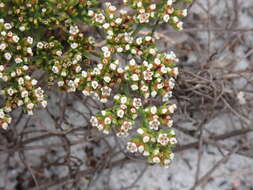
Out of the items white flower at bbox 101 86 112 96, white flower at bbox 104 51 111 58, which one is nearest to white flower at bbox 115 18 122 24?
white flower at bbox 104 51 111 58

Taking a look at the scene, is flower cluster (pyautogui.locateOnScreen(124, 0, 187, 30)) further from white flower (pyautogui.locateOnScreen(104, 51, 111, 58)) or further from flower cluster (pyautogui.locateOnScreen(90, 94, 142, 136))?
flower cluster (pyautogui.locateOnScreen(90, 94, 142, 136))

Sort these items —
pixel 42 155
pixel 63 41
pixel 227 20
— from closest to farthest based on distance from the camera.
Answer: pixel 63 41, pixel 42 155, pixel 227 20

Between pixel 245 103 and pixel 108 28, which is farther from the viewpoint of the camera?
pixel 245 103

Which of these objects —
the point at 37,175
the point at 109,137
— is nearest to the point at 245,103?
the point at 109,137

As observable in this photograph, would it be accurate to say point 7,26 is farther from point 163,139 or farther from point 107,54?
point 163,139

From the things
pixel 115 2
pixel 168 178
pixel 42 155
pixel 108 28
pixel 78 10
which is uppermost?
pixel 115 2

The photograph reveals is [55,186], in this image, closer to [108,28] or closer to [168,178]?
[168,178]

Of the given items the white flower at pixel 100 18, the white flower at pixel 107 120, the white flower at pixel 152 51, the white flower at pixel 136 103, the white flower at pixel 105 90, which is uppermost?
the white flower at pixel 100 18

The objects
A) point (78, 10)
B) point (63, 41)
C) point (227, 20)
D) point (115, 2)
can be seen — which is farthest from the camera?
point (227, 20)

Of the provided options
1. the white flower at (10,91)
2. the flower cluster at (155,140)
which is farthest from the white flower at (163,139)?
the white flower at (10,91)

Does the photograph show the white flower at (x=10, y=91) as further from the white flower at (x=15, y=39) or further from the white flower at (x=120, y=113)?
the white flower at (x=120, y=113)
